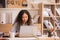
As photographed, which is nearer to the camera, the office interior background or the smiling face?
the smiling face

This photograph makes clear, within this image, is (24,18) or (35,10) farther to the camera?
(35,10)

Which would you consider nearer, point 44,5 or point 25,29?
point 25,29

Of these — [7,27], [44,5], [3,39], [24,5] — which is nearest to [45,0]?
[44,5]

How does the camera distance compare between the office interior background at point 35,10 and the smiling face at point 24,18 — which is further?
the office interior background at point 35,10

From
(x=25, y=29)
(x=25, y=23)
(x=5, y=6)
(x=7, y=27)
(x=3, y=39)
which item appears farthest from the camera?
(x=5, y=6)

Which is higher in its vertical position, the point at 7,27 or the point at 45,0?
the point at 45,0

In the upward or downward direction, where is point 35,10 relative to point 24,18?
upward

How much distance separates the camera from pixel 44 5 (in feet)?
15.6

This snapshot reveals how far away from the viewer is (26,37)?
2.34 metres

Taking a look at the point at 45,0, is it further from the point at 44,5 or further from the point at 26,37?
the point at 26,37

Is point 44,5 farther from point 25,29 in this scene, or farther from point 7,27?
point 25,29

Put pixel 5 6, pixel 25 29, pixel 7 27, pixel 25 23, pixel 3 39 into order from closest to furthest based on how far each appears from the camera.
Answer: pixel 3 39 < pixel 25 29 < pixel 25 23 < pixel 7 27 < pixel 5 6

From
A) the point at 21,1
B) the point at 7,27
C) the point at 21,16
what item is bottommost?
the point at 7,27

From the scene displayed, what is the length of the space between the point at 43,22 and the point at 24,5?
731mm
